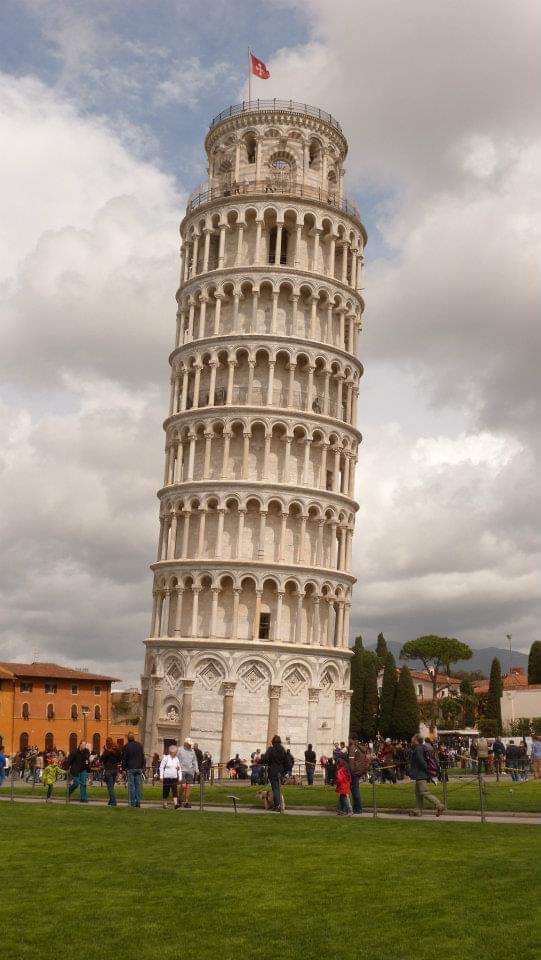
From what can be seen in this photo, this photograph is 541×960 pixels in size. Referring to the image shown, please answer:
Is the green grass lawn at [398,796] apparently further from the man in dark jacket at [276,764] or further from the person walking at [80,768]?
the person walking at [80,768]

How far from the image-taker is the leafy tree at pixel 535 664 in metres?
113

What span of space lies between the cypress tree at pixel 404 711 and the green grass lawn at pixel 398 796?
6255 cm

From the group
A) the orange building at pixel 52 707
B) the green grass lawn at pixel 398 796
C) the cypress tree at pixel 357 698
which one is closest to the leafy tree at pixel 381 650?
the cypress tree at pixel 357 698

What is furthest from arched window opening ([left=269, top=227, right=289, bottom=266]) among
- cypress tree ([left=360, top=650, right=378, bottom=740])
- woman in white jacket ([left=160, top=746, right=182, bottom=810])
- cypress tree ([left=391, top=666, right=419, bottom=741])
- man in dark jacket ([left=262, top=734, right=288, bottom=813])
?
cypress tree ([left=360, top=650, right=378, bottom=740])

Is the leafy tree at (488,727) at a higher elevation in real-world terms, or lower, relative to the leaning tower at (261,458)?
lower

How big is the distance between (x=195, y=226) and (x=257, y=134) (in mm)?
8013

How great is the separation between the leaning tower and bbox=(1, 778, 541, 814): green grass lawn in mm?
20033

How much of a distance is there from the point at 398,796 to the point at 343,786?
692 cm

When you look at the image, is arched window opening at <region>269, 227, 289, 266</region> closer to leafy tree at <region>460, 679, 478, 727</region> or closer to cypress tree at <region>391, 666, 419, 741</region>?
cypress tree at <region>391, 666, 419, 741</region>

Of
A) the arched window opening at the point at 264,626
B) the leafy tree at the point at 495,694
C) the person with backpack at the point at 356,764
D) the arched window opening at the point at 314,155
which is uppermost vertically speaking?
the arched window opening at the point at 314,155

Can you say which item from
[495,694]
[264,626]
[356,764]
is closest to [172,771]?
[356,764]

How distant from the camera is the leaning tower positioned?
59.0 m

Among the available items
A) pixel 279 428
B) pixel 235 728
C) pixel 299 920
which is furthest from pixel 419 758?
pixel 279 428

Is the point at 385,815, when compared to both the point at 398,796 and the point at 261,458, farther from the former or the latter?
the point at 261,458
